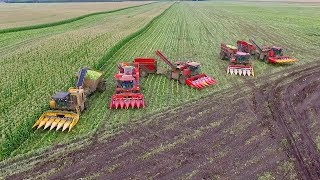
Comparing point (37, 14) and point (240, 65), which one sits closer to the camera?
point (240, 65)

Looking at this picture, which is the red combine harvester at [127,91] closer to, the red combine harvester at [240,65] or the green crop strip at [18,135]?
the green crop strip at [18,135]

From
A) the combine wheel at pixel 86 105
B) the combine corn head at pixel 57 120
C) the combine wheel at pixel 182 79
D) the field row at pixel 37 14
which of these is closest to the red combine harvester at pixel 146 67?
the combine wheel at pixel 182 79

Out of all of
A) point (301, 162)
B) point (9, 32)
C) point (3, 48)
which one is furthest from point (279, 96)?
point (9, 32)

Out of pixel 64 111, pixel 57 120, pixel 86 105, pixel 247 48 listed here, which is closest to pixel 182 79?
pixel 86 105

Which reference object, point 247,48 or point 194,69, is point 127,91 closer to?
point 194,69

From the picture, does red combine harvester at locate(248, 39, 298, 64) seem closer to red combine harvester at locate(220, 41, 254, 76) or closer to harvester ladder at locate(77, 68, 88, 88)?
red combine harvester at locate(220, 41, 254, 76)

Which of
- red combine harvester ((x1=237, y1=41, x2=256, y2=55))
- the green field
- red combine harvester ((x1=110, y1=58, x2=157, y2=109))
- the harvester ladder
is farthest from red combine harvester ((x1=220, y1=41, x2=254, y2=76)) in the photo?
the harvester ladder
